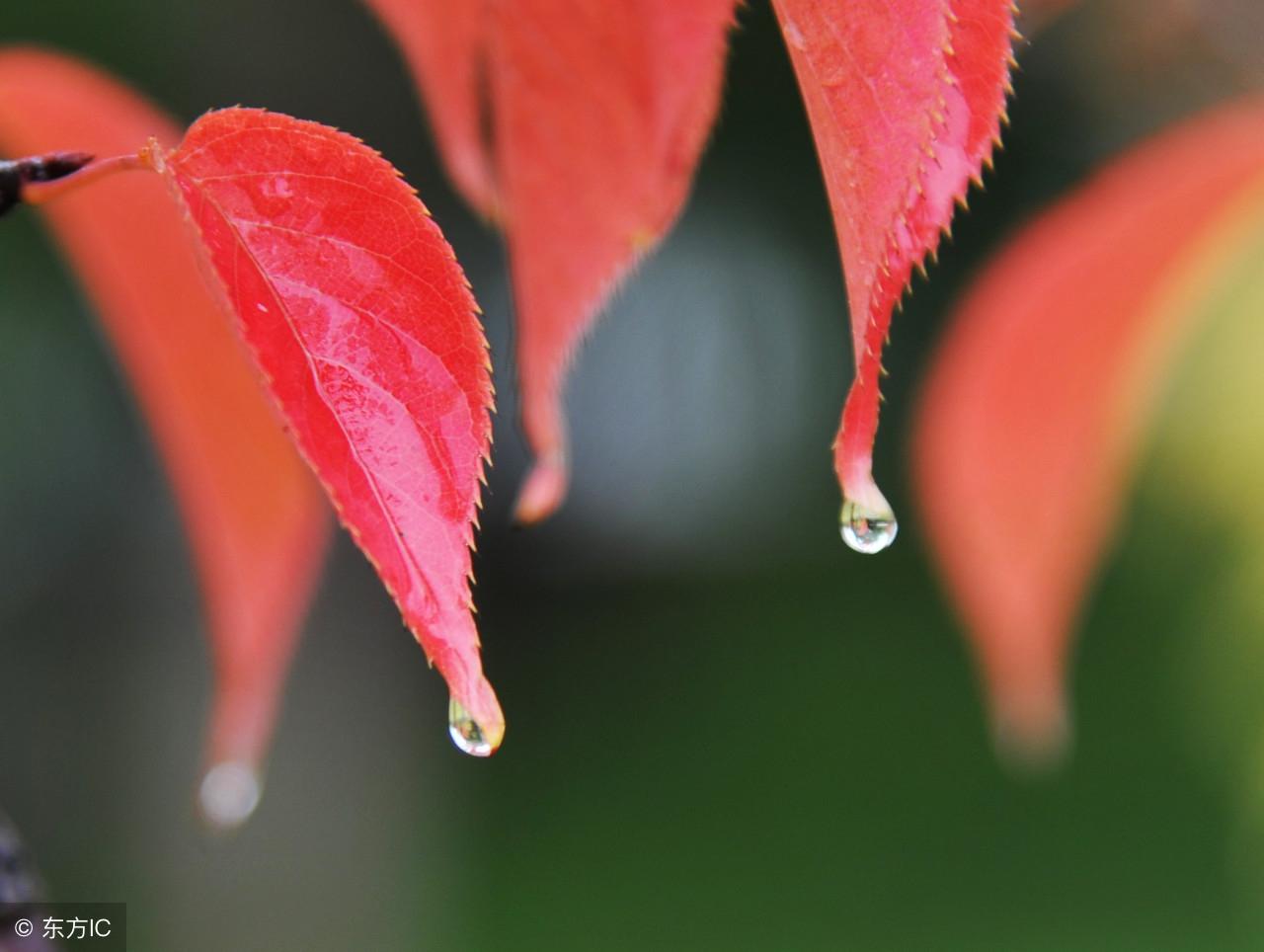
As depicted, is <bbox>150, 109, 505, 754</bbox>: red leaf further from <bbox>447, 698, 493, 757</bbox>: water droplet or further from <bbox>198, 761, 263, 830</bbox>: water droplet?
<bbox>198, 761, 263, 830</bbox>: water droplet

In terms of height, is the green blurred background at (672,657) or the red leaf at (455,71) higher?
the red leaf at (455,71)

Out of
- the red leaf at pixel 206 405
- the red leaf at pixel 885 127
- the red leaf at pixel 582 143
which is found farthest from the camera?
the red leaf at pixel 206 405

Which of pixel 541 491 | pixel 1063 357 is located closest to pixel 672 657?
pixel 1063 357

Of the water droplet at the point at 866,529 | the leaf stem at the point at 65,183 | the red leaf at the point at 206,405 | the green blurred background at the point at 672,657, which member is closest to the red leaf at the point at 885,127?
the water droplet at the point at 866,529

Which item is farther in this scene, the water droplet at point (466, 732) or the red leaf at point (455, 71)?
the red leaf at point (455, 71)

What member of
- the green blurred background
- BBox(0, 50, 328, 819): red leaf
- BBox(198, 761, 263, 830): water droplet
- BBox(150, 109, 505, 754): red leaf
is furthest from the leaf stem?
the green blurred background

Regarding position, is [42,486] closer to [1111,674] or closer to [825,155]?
[1111,674]

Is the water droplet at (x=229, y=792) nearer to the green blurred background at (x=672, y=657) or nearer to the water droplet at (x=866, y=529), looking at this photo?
the water droplet at (x=866, y=529)

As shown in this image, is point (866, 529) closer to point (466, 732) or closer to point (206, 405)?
point (466, 732)

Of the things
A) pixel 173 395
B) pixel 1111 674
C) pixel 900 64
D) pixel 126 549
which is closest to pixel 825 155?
pixel 900 64
